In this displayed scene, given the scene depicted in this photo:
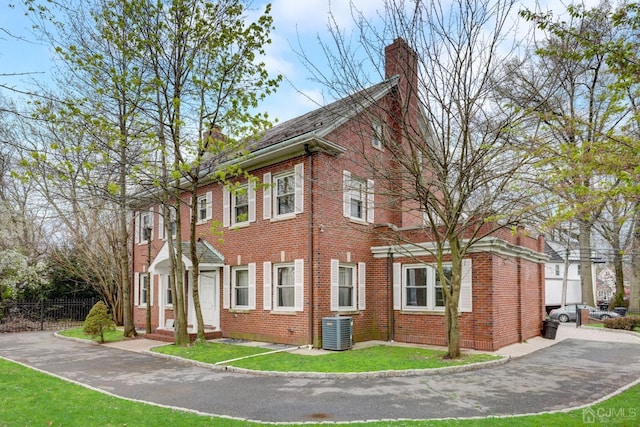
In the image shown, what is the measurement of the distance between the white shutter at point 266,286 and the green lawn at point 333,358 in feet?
5.37

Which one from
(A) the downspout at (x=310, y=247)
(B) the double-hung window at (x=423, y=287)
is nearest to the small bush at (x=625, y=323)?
(B) the double-hung window at (x=423, y=287)

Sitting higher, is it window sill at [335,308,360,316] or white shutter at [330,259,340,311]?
white shutter at [330,259,340,311]

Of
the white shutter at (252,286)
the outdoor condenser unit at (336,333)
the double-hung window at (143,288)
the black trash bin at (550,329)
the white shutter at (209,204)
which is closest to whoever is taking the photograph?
the outdoor condenser unit at (336,333)

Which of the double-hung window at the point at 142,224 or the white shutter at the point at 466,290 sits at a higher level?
the double-hung window at the point at 142,224

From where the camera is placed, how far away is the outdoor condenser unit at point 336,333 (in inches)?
519

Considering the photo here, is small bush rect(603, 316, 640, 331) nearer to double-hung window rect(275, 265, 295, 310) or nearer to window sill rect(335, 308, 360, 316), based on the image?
window sill rect(335, 308, 360, 316)

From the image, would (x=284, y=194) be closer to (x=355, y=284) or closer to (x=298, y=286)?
(x=298, y=286)

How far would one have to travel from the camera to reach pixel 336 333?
13219 mm

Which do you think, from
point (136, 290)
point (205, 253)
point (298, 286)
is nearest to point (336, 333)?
point (298, 286)

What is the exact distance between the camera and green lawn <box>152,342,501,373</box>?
10594 millimetres

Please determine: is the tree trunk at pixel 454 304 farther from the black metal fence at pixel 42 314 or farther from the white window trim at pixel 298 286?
the black metal fence at pixel 42 314

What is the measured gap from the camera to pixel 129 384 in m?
9.53

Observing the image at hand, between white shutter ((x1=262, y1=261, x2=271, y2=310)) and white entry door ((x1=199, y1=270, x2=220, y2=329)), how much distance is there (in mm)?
2719

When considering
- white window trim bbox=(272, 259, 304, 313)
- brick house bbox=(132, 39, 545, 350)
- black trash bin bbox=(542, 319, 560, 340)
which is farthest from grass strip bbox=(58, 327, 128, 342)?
black trash bin bbox=(542, 319, 560, 340)
